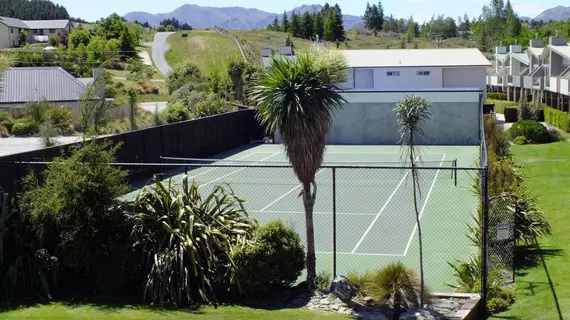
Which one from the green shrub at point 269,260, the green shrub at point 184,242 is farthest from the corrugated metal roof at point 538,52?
the green shrub at point 269,260

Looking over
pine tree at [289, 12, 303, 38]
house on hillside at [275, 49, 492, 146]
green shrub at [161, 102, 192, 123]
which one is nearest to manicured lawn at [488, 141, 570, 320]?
house on hillside at [275, 49, 492, 146]

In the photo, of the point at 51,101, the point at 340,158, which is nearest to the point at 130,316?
the point at 340,158

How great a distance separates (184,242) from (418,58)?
51.3 m

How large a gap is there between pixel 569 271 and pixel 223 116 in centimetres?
2881

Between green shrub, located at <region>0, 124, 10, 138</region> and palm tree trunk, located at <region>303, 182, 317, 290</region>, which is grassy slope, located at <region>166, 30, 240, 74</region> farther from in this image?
palm tree trunk, located at <region>303, 182, 317, 290</region>

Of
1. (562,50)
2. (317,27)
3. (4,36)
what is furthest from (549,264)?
(317,27)

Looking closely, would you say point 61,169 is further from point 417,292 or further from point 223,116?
point 223,116

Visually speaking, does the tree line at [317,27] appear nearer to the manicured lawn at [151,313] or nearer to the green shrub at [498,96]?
the green shrub at [498,96]

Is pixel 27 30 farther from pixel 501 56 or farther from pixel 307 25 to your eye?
pixel 501 56

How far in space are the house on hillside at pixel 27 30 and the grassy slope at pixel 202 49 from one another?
81.7 ft

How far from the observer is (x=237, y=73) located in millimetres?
64812

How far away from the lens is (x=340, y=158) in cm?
4053

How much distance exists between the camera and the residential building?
193ft

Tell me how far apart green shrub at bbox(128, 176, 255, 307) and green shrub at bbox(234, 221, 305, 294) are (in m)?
0.39
